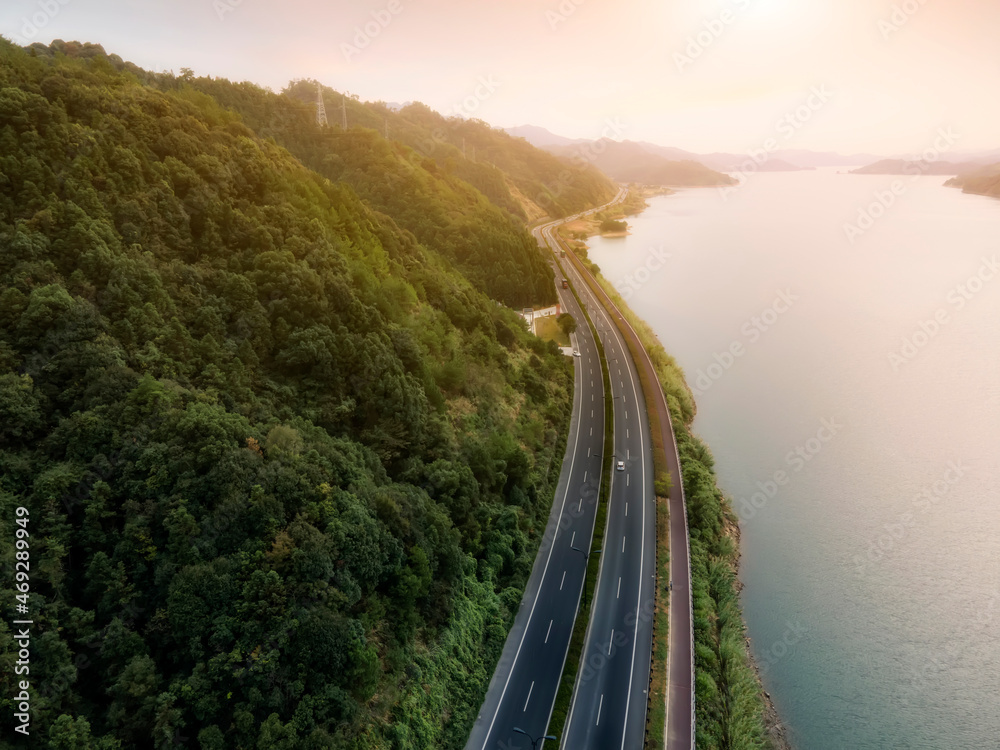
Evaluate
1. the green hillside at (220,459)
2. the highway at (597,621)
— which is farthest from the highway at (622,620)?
the green hillside at (220,459)

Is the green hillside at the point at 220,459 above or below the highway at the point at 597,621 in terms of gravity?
above

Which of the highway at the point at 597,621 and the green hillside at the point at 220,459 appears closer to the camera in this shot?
the green hillside at the point at 220,459

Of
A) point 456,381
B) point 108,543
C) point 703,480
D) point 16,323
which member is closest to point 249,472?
point 108,543

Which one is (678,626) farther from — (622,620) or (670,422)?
(670,422)

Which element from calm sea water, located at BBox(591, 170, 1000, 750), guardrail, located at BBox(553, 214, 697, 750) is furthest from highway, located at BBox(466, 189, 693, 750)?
calm sea water, located at BBox(591, 170, 1000, 750)

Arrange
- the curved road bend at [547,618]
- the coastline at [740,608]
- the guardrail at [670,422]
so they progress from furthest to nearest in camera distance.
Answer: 1. the guardrail at [670,422]
2. the coastline at [740,608]
3. the curved road bend at [547,618]

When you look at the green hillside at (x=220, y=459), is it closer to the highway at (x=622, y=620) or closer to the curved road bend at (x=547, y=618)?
the curved road bend at (x=547, y=618)
